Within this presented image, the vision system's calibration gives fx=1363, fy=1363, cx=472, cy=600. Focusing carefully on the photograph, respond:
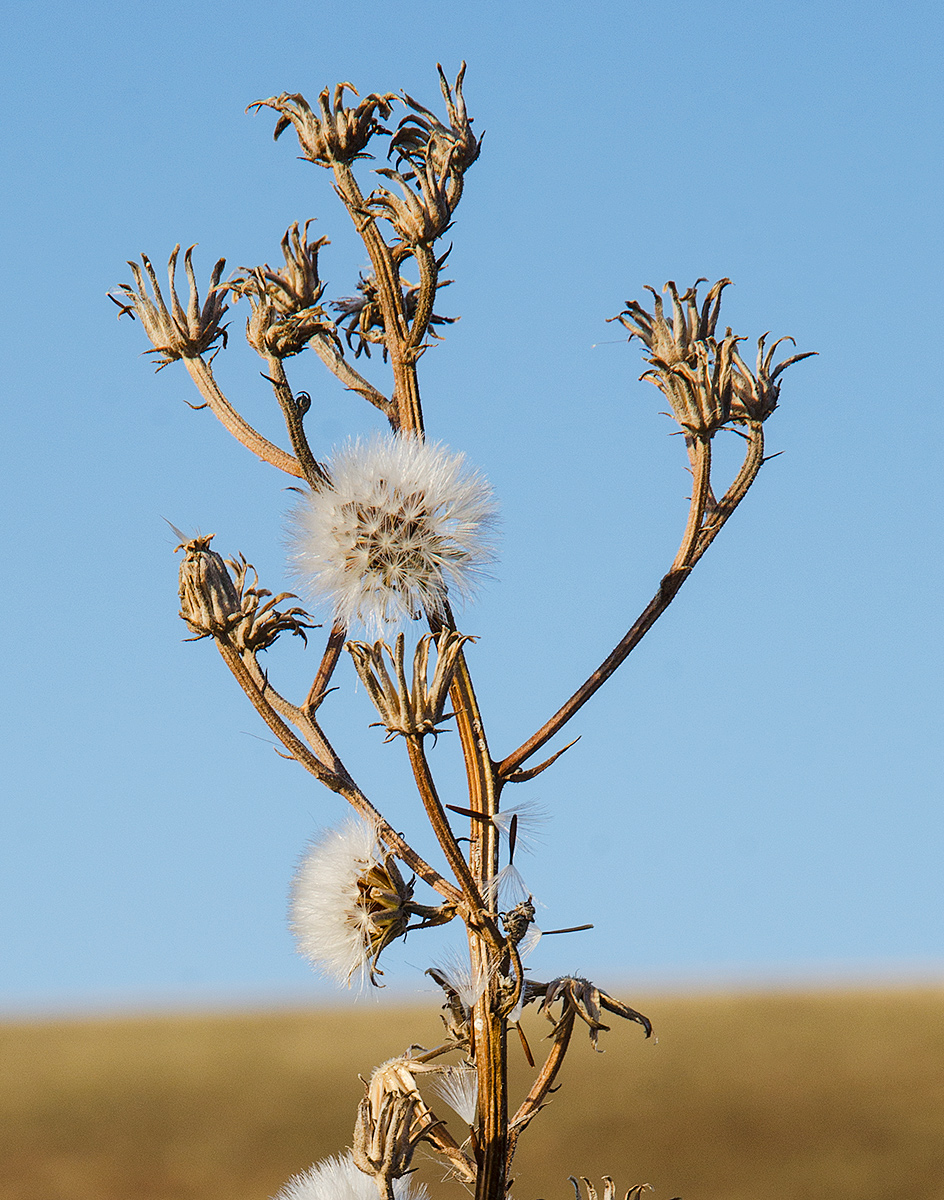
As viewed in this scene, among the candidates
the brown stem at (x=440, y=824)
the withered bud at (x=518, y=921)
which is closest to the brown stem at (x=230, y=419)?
the brown stem at (x=440, y=824)

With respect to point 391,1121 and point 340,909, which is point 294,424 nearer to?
point 340,909

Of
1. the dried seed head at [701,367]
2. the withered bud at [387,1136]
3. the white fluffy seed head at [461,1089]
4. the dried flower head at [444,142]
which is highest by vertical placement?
the dried flower head at [444,142]

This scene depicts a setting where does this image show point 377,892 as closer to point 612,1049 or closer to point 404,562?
point 404,562

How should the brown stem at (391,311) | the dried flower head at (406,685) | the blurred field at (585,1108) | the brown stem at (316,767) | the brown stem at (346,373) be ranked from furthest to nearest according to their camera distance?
the blurred field at (585,1108)
the brown stem at (346,373)
the brown stem at (391,311)
the brown stem at (316,767)
the dried flower head at (406,685)

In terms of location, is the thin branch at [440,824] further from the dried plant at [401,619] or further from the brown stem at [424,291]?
the brown stem at [424,291]

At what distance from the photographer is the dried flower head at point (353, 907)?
11.3 feet

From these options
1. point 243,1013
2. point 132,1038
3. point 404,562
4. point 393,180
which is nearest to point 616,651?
point 404,562

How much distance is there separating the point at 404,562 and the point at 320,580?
0.22 metres

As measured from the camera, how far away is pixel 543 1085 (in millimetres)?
3588

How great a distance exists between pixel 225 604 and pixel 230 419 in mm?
688

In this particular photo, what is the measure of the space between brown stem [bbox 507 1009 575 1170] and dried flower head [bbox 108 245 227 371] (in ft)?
7.00

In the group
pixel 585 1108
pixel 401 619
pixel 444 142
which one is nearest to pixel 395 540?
pixel 401 619

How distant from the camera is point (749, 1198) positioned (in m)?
14.3

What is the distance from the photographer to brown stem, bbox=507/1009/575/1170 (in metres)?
3.51
